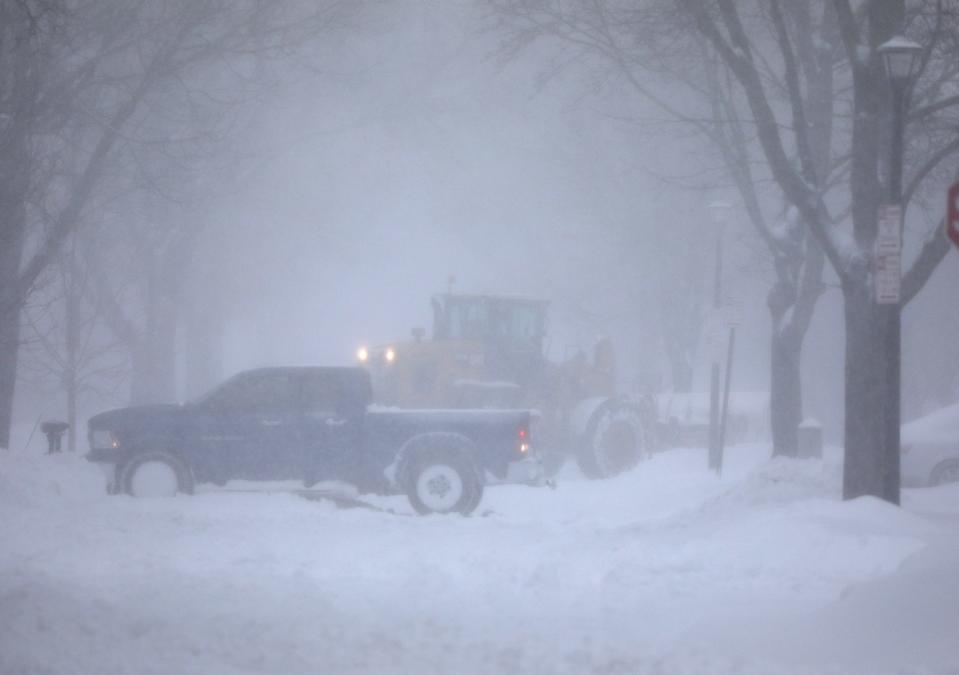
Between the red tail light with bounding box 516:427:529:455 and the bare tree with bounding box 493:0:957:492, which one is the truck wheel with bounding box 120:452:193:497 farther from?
the bare tree with bounding box 493:0:957:492

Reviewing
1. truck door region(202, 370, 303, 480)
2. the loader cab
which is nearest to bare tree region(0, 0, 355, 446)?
truck door region(202, 370, 303, 480)

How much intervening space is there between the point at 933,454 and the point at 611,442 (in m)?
5.92

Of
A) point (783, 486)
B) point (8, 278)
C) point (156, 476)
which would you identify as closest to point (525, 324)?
point (156, 476)

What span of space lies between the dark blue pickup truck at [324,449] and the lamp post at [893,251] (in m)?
5.34

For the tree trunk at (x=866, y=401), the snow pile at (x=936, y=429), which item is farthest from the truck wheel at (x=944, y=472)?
the tree trunk at (x=866, y=401)

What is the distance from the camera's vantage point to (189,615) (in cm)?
811

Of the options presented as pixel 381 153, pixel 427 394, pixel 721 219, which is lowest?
pixel 427 394

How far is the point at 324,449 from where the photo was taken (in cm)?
1514

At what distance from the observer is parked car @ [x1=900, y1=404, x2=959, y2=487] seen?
18.0 m

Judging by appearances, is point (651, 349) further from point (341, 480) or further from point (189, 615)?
point (189, 615)

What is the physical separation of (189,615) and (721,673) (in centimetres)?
375

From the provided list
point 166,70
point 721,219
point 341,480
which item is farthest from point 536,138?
point 341,480

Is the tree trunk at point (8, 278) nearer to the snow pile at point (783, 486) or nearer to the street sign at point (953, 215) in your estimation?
the snow pile at point (783, 486)

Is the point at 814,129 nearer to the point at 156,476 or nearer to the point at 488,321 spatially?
the point at 488,321
